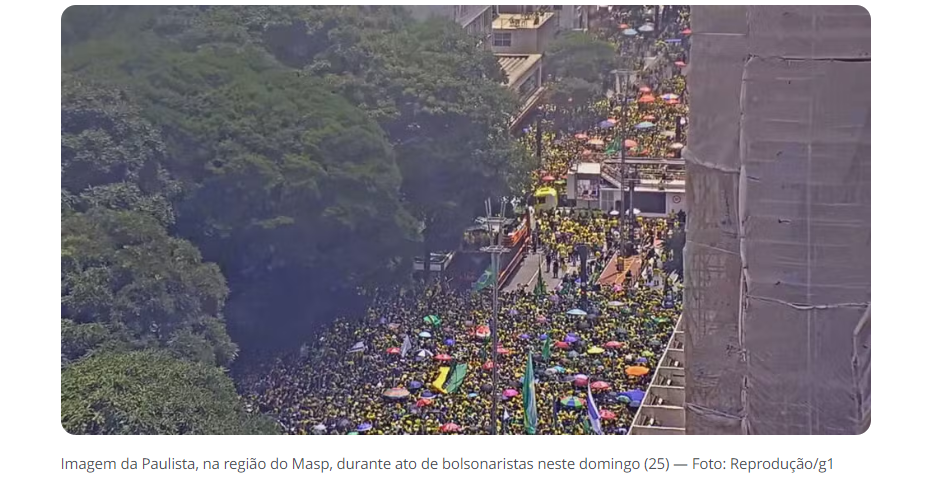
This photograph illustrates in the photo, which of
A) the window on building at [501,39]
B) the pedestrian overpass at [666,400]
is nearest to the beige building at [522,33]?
the window on building at [501,39]

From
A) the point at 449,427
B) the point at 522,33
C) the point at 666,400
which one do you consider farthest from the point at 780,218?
the point at 522,33

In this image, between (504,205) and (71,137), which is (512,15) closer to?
(504,205)

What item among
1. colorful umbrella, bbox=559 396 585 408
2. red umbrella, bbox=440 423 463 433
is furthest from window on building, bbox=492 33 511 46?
red umbrella, bbox=440 423 463 433

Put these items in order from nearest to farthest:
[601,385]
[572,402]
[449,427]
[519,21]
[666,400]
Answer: [666,400], [449,427], [572,402], [601,385], [519,21]

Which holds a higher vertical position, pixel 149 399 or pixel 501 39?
pixel 501 39

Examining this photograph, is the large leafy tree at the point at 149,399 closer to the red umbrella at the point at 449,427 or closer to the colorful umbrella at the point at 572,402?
the red umbrella at the point at 449,427

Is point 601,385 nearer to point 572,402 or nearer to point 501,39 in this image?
point 572,402
